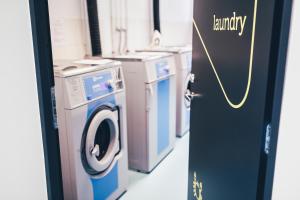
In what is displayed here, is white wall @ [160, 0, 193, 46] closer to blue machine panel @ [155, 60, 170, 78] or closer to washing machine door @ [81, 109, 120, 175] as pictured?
blue machine panel @ [155, 60, 170, 78]

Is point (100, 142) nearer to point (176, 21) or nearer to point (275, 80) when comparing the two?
point (275, 80)

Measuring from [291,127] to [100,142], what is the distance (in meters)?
1.58

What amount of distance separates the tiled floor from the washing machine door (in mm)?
466

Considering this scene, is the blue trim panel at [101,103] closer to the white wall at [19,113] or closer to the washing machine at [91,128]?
the washing machine at [91,128]

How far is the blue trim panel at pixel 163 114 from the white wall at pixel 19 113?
1.66m

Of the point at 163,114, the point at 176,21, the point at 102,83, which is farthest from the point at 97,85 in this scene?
the point at 176,21

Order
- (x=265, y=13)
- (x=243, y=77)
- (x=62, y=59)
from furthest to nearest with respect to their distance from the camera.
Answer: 1. (x=62, y=59)
2. (x=243, y=77)
3. (x=265, y=13)

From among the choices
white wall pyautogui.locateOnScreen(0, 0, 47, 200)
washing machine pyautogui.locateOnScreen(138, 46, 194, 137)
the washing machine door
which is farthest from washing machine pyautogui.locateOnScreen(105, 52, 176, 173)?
white wall pyautogui.locateOnScreen(0, 0, 47, 200)

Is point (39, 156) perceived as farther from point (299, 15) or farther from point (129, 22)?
point (129, 22)

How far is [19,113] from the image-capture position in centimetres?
120

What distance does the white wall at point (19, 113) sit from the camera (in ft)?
3.71

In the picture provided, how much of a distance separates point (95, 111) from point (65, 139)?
0.29 metres

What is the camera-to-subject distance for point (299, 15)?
0.81 metres

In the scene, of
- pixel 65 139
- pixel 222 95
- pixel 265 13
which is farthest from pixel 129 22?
pixel 265 13
